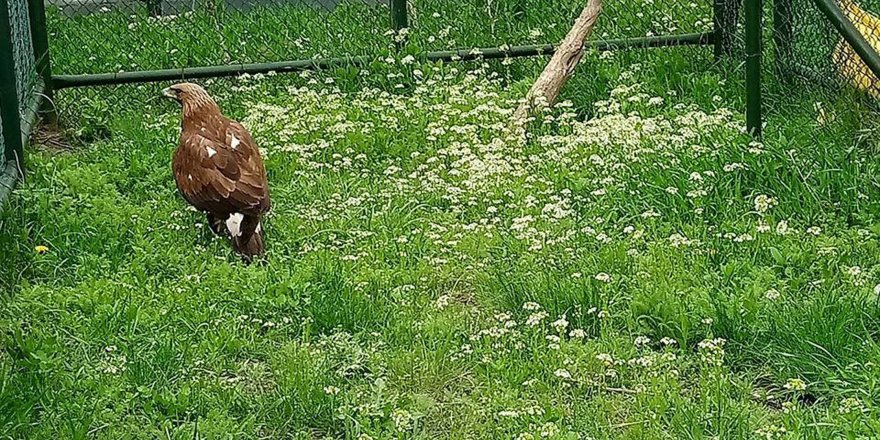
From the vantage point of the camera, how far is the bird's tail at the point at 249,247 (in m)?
5.32

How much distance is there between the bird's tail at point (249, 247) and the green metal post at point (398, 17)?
3251mm

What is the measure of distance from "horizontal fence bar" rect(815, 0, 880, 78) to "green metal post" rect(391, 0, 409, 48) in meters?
3.37

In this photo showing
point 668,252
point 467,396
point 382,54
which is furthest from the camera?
point 382,54

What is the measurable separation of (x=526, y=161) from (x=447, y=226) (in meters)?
1.02

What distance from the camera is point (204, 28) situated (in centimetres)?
956

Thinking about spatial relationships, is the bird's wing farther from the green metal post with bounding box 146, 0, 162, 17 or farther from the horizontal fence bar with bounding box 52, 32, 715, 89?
the green metal post with bounding box 146, 0, 162, 17

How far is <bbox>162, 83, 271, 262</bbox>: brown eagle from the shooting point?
5.39 meters

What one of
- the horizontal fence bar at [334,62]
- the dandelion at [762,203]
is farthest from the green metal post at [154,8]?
the dandelion at [762,203]

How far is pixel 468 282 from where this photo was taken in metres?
5.04

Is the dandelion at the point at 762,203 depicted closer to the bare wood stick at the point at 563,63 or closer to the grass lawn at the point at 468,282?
the grass lawn at the point at 468,282

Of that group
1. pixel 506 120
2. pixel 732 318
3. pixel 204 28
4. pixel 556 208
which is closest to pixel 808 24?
pixel 506 120

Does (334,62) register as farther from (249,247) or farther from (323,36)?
(249,247)

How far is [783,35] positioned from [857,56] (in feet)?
2.98

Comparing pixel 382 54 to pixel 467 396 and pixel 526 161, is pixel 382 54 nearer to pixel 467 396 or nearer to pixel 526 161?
pixel 526 161
